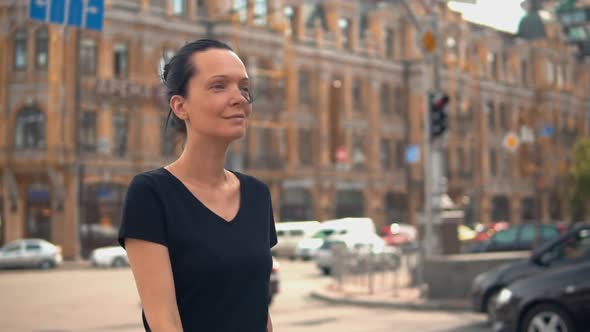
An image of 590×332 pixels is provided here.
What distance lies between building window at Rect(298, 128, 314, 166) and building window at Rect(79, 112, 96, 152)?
13.2m

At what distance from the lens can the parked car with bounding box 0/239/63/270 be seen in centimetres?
3591

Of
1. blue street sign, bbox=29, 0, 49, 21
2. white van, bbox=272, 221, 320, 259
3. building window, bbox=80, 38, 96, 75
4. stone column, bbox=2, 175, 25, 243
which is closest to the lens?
blue street sign, bbox=29, 0, 49, 21

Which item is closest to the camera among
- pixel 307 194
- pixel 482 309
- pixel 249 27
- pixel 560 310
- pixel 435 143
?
pixel 560 310

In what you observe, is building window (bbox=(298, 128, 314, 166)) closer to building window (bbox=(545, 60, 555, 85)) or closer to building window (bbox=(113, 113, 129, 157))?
building window (bbox=(113, 113, 129, 157))

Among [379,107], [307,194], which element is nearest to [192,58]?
[307,194]

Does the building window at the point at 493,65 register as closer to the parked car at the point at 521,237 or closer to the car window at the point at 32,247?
the car window at the point at 32,247

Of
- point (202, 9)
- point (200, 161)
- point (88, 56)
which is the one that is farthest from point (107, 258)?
point (200, 161)

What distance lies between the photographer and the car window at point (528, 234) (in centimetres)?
2423

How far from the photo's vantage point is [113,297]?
2123cm

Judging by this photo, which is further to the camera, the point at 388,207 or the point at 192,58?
the point at 388,207

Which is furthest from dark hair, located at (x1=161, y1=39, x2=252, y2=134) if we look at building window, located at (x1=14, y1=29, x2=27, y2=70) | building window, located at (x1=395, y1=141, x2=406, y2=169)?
building window, located at (x1=395, y1=141, x2=406, y2=169)

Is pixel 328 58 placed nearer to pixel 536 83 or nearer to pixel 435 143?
pixel 536 83

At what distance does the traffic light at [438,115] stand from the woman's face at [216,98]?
646 inches

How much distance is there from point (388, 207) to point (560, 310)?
46.3 metres
